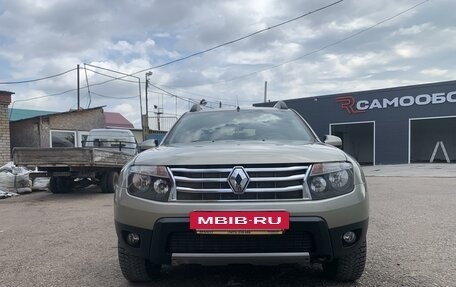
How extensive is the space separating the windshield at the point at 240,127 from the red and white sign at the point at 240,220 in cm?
133

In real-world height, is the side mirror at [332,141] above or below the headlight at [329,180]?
above

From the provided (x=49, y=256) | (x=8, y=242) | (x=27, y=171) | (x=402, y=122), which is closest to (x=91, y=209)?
(x=8, y=242)

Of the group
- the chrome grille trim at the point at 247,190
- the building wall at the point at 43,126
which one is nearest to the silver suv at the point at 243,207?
the chrome grille trim at the point at 247,190

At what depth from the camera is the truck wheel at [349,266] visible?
3399mm

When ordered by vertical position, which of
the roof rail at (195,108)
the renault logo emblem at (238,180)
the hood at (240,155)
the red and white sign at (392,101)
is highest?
the red and white sign at (392,101)

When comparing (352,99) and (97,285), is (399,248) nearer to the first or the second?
(97,285)

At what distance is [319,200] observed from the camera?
119 inches

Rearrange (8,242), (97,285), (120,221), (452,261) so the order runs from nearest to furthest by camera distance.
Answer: (120,221), (97,285), (452,261), (8,242)

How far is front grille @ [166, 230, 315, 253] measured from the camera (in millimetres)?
3004

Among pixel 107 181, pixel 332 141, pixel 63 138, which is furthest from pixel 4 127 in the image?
pixel 332 141

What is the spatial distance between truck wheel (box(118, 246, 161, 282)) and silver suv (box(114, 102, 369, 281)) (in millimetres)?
191

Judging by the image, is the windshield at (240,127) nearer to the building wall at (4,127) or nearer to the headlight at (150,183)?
the headlight at (150,183)

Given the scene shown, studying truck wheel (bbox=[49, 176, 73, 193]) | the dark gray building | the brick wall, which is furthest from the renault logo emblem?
the dark gray building

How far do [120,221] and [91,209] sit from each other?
6.18 m
